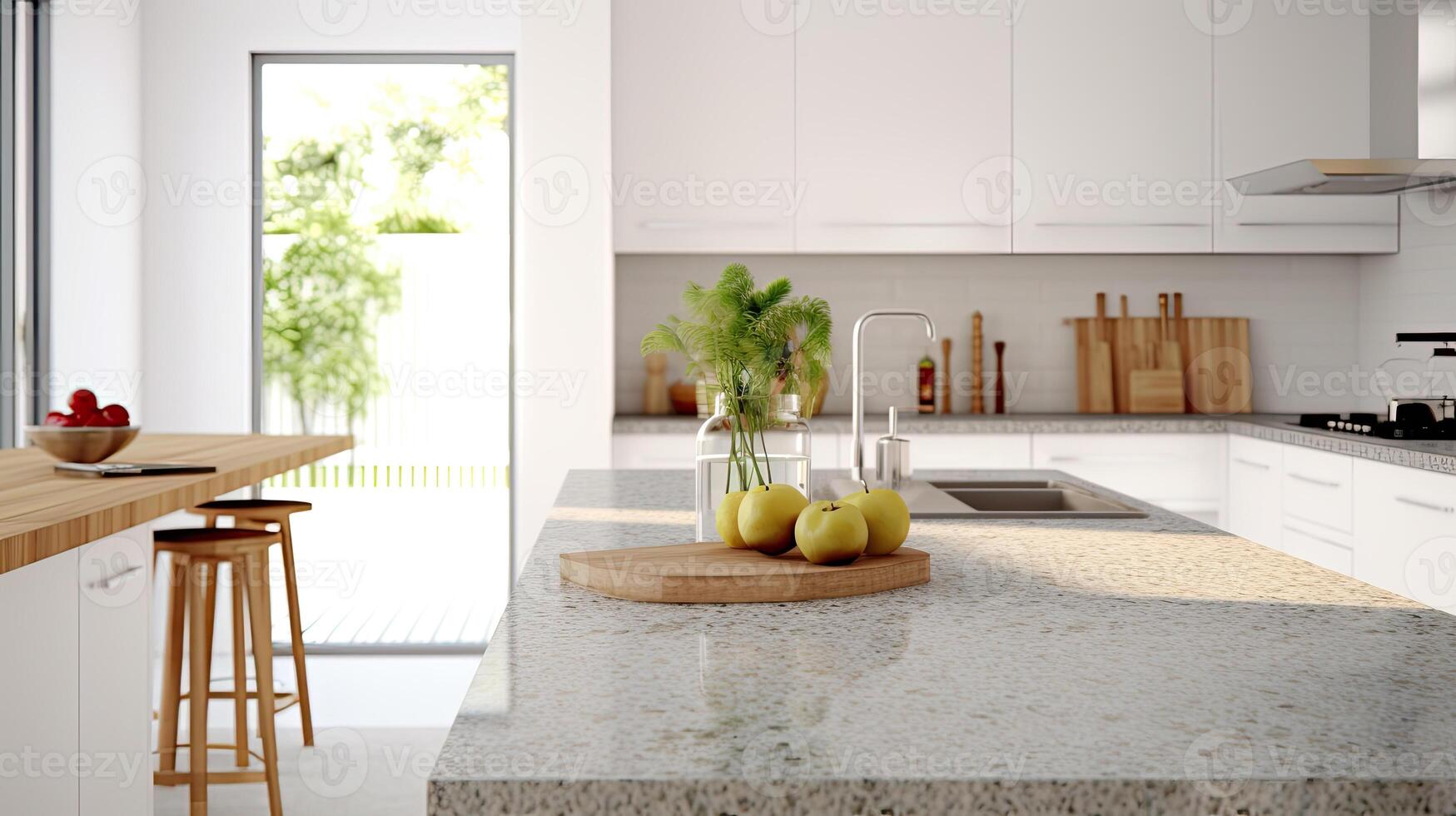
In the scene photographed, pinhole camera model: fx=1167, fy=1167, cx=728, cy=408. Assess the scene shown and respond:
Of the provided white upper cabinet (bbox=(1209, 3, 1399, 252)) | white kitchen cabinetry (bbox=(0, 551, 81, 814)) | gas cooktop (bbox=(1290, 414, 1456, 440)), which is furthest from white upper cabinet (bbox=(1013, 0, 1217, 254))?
white kitchen cabinetry (bbox=(0, 551, 81, 814))

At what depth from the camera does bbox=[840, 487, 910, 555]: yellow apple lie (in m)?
1.32

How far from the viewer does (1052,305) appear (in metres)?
4.59

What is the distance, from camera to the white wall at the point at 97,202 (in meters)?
3.84

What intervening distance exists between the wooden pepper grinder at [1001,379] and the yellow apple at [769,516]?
131 inches

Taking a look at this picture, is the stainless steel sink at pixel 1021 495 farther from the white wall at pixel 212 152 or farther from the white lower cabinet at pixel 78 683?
the white wall at pixel 212 152

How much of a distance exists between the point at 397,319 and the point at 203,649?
211 centimetres

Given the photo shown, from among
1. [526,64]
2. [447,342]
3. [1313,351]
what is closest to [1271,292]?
[1313,351]

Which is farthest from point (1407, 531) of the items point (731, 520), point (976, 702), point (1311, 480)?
point (976, 702)

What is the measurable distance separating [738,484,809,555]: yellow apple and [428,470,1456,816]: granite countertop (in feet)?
0.44

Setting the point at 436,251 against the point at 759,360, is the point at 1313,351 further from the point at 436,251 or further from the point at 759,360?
the point at 759,360

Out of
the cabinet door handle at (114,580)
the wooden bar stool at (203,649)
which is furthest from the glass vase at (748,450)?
the wooden bar stool at (203,649)

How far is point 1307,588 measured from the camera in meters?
1.31

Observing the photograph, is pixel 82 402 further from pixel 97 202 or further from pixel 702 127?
pixel 702 127

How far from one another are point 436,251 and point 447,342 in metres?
0.36
